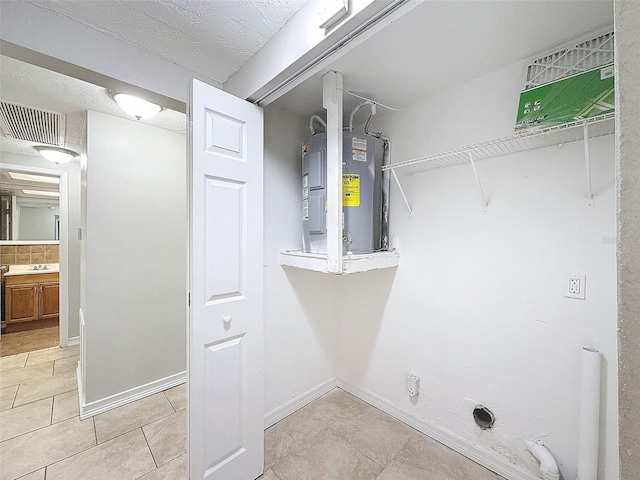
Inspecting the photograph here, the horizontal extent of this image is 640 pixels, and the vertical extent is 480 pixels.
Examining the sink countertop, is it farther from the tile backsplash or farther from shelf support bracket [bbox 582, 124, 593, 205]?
shelf support bracket [bbox 582, 124, 593, 205]

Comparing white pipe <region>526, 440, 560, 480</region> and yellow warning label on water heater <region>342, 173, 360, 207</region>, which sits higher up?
yellow warning label on water heater <region>342, 173, 360, 207</region>

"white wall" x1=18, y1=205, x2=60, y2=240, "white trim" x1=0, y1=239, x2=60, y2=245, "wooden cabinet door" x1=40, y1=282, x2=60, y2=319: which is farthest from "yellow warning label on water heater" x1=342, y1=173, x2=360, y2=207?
"white wall" x1=18, y1=205, x2=60, y2=240

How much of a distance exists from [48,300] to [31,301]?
0.17 metres

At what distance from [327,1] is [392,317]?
5.88 ft

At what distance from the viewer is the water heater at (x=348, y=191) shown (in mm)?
1669

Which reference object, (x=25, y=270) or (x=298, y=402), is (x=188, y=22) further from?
(x=25, y=270)

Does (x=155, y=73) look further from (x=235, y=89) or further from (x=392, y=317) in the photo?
(x=392, y=317)

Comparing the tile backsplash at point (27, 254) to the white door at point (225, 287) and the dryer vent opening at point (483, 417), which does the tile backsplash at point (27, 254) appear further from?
the dryer vent opening at point (483, 417)

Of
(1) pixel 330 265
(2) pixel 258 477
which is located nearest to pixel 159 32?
(1) pixel 330 265

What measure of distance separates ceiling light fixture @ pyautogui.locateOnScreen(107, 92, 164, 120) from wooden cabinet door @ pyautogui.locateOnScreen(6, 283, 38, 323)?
3772 mm

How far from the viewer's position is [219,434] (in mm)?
1390

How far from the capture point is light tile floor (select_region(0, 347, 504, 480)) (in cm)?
155

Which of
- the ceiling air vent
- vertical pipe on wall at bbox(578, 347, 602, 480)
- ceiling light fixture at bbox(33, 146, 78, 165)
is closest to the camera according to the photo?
vertical pipe on wall at bbox(578, 347, 602, 480)

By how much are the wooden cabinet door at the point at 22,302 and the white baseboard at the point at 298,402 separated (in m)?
4.16
